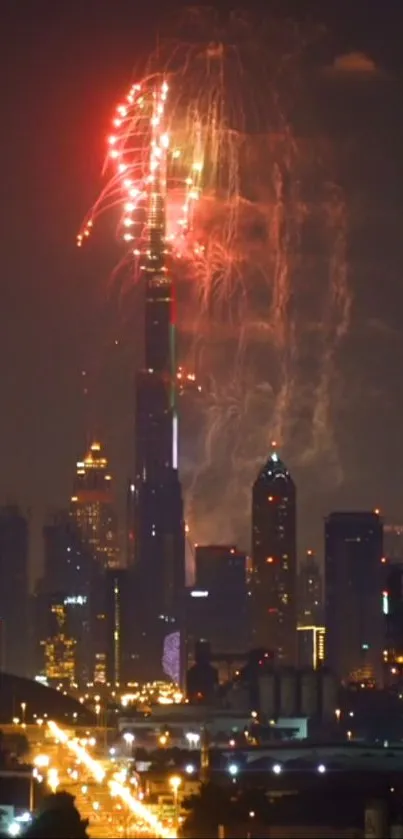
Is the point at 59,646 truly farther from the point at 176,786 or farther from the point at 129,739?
the point at 176,786

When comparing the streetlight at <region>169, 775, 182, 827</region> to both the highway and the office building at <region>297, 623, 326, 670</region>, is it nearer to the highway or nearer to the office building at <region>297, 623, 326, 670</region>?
the highway

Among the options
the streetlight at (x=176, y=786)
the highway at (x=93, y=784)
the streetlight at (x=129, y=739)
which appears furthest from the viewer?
the streetlight at (x=129, y=739)

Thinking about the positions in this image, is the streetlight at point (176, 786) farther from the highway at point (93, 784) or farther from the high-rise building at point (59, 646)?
the high-rise building at point (59, 646)

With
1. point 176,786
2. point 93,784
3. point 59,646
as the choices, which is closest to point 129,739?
point 93,784

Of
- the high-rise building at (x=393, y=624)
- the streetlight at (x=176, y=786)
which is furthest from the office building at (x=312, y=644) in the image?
the streetlight at (x=176, y=786)

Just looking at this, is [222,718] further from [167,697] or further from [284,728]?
[167,697]

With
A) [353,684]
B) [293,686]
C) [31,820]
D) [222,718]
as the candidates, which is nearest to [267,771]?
[31,820]

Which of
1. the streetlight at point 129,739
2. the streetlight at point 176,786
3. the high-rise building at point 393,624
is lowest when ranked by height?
the streetlight at point 176,786

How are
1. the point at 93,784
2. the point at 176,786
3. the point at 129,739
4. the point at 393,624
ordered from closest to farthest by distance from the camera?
1. the point at 176,786
2. the point at 93,784
3. the point at 129,739
4. the point at 393,624
